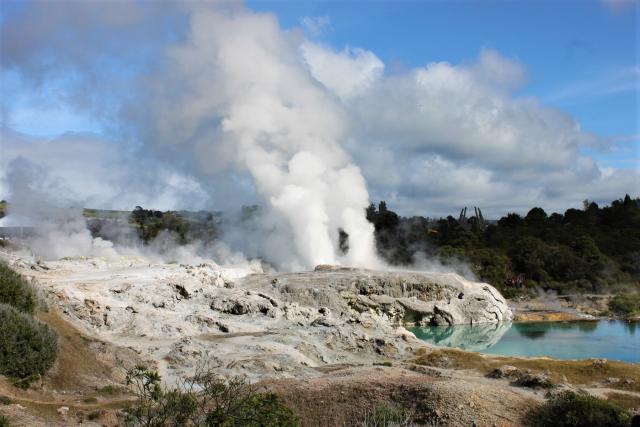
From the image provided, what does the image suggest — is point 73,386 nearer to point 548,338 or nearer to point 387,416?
point 387,416

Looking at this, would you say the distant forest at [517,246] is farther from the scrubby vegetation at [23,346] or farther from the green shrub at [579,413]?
the green shrub at [579,413]

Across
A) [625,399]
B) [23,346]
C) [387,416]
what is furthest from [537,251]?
[23,346]

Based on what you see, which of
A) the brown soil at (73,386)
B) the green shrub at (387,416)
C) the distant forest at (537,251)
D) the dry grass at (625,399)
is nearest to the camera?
the green shrub at (387,416)

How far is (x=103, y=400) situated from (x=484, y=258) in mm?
67409

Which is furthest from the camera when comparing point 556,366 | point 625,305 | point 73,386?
point 625,305

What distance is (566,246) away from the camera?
83.4m

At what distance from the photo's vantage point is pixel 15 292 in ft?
71.5

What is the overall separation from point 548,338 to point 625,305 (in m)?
18.7

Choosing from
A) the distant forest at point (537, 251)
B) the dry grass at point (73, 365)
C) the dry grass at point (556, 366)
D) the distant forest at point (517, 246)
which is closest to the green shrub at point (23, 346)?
the dry grass at point (73, 365)

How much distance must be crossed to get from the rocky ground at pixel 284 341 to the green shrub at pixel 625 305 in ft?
35.3

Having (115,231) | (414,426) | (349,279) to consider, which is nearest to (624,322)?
(349,279)

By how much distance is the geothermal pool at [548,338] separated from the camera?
128 feet

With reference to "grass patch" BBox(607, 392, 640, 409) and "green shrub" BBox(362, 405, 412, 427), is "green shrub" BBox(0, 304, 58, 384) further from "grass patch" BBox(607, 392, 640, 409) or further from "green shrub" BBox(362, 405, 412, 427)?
"grass patch" BBox(607, 392, 640, 409)

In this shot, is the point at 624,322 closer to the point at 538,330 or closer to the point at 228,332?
the point at 538,330
